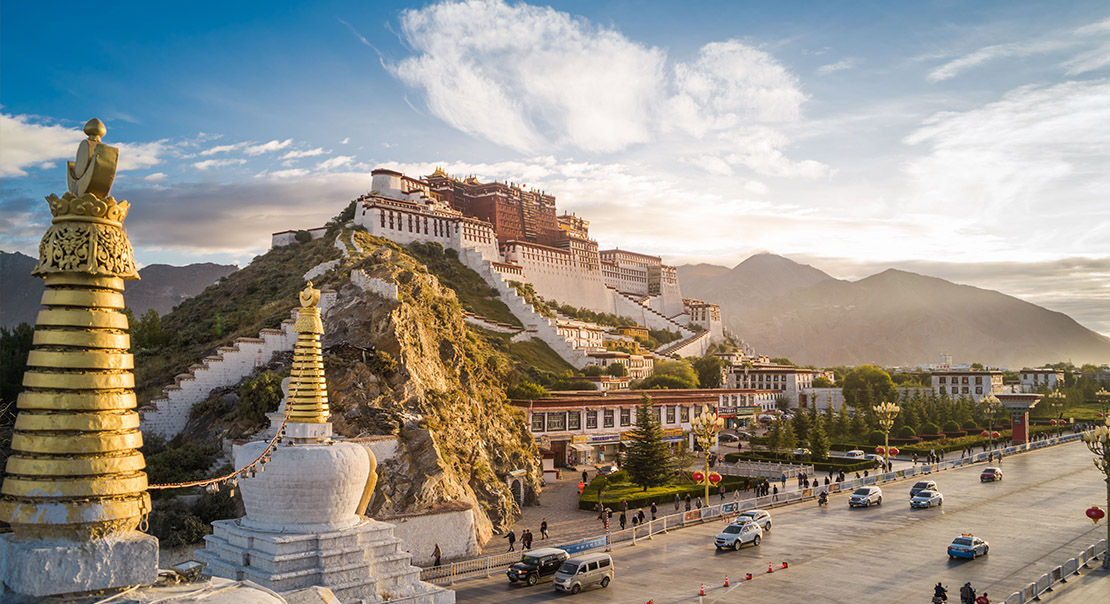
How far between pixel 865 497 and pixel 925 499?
2.73 metres

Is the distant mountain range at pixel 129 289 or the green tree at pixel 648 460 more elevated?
the distant mountain range at pixel 129 289

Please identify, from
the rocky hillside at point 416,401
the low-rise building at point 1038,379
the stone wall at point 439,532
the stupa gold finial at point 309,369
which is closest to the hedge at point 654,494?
the rocky hillside at point 416,401

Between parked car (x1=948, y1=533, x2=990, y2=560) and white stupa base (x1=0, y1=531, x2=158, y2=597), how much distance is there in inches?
1106

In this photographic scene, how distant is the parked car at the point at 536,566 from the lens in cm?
2638

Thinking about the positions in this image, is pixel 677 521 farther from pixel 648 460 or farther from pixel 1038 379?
pixel 1038 379

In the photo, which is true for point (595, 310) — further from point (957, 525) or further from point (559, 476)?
point (957, 525)

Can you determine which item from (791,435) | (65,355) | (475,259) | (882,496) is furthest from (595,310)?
(65,355)

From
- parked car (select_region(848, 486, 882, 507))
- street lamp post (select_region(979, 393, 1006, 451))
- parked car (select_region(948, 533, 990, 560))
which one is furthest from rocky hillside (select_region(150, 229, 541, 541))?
street lamp post (select_region(979, 393, 1006, 451))

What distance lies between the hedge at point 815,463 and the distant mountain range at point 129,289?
58124 mm

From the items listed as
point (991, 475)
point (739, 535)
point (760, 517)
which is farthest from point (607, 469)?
point (991, 475)

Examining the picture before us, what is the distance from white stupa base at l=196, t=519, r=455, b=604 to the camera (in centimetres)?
1798

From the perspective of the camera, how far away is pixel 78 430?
8.01 metres

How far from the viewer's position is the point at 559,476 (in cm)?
5059

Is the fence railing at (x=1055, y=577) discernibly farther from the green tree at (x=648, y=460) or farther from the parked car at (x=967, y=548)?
the green tree at (x=648, y=460)
